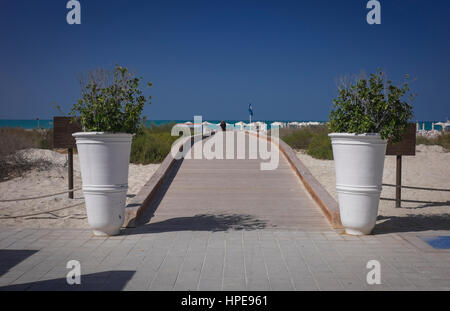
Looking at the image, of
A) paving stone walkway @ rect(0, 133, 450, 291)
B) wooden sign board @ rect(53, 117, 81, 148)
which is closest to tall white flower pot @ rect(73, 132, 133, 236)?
paving stone walkway @ rect(0, 133, 450, 291)

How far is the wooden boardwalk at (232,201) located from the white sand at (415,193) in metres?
1.36

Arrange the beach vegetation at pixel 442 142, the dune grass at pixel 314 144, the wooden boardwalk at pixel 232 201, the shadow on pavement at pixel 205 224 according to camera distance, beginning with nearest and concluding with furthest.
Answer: the shadow on pavement at pixel 205 224 → the wooden boardwalk at pixel 232 201 → the dune grass at pixel 314 144 → the beach vegetation at pixel 442 142

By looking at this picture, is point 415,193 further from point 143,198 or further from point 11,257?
point 11,257

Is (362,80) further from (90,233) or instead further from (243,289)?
(90,233)

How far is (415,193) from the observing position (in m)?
11.5

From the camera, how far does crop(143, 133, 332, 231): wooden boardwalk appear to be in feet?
24.8

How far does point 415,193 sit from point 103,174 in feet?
28.3

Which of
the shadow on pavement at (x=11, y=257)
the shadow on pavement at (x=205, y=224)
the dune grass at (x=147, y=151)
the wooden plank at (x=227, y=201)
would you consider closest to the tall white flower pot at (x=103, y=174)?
the shadow on pavement at (x=205, y=224)

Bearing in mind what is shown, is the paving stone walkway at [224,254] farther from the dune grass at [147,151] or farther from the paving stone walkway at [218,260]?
the dune grass at [147,151]

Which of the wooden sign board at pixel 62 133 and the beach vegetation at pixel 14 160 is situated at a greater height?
the wooden sign board at pixel 62 133

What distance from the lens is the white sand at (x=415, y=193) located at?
25.5 ft

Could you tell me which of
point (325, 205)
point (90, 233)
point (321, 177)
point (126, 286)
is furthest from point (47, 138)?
point (126, 286)

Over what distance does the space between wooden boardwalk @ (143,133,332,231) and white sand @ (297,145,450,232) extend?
1.36 meters
